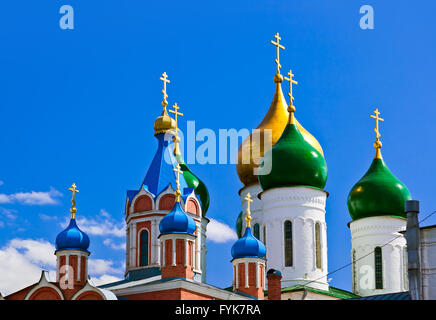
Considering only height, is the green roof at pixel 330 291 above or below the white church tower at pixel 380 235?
below

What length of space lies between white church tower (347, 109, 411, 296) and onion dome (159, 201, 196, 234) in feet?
24.0

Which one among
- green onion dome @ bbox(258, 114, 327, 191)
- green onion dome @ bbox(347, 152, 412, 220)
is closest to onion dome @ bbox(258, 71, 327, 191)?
green onion dome @ bbox(258, 114, 327, 191)

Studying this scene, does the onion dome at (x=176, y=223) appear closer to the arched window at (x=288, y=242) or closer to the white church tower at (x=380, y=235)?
the arched window at (x=288, y=242)

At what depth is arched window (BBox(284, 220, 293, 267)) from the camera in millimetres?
29281

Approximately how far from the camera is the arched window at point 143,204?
28.5m

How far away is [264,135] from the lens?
3225 centimetres

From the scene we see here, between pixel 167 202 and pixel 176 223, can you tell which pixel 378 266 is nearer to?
pixel 167 202

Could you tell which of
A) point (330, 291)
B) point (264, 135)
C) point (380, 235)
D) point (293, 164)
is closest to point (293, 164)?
point (293, 164)

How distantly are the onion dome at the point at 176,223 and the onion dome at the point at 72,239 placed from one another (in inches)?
85.6

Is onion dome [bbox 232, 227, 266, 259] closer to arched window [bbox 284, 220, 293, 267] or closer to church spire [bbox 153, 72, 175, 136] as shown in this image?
arched window [bbox 284, 220, 293, 267]

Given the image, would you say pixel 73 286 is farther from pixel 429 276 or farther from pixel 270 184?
pixel 429 276

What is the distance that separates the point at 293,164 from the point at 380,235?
3696 mm

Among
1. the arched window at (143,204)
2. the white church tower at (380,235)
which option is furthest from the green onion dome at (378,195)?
the arched window at (143,204)
